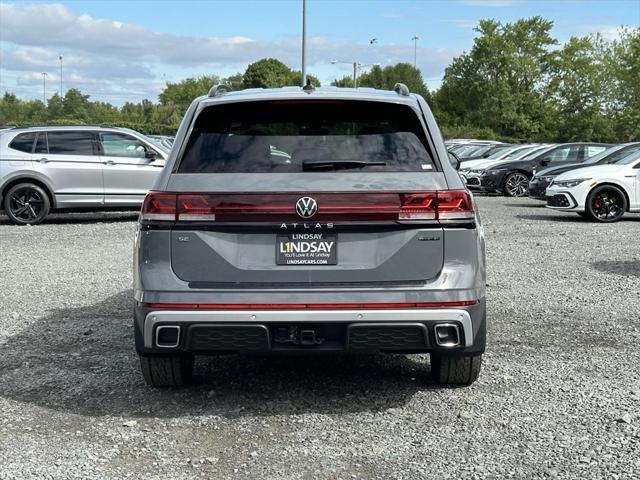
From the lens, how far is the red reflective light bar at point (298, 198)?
462 centimetres

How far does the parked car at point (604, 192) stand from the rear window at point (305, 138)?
12.5 metres

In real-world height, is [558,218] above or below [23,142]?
below

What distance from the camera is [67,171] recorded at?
16516 mm

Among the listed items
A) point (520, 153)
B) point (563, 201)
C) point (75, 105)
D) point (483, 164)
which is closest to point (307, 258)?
point (563, 201)

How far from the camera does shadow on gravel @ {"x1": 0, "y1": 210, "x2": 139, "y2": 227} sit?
1748cm

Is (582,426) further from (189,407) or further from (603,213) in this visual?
(603,213)

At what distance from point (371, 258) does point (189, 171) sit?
1.06 m

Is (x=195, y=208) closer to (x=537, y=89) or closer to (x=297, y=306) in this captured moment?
(x=297, y=306)

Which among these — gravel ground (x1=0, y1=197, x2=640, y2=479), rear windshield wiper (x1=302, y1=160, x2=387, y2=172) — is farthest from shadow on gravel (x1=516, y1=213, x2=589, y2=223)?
rear windshield wiper (x1=302, y1=160, x2=387, y2=172)

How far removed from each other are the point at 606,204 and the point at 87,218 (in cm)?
1006

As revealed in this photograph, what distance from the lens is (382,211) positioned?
462 centimetres

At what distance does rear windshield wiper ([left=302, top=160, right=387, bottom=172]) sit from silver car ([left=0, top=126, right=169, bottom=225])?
39.8 feet

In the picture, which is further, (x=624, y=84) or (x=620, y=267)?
(x=624, y=84)

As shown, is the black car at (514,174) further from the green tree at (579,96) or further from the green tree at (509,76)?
the green tree at (509,76)
